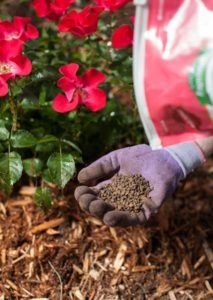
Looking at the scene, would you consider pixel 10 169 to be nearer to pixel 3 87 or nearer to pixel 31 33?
pixel 3 87

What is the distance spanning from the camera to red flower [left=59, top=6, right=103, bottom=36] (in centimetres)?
153

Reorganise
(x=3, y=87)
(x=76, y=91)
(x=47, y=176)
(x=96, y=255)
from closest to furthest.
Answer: (x=3, y=87)
(x=76, y=91)
(x=47, y=176)
(x=96, y=255)

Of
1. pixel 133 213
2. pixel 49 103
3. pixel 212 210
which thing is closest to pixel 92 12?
pixel 49 103

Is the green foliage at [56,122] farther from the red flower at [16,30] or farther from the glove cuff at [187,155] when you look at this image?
the glove cuff at [187,155]

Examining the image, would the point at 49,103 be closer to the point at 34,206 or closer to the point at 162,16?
the point at 34,206

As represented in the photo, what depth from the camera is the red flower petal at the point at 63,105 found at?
4.93 feet

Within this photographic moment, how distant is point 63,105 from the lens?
1.51 metres

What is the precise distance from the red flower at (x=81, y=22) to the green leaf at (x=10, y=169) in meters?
0.38

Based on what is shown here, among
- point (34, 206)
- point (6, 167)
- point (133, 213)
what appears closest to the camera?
point (133, 213)

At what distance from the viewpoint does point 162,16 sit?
1256mm

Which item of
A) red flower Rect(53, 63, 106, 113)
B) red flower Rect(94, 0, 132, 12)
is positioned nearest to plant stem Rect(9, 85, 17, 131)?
red flower Rect(53, 63, 106, 113)

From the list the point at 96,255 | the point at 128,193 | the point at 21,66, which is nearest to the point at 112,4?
the point at 21,66

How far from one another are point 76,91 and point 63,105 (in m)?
0.06

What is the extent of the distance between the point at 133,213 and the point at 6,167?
0.38 meters
